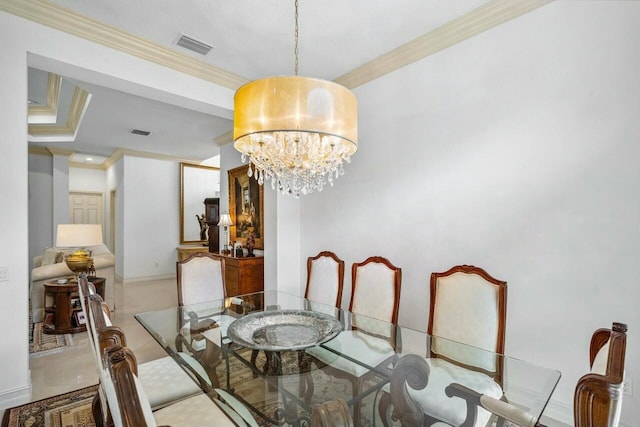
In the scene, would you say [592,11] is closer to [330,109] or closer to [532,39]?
[532,39]

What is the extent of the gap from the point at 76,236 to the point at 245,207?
7.35 ft

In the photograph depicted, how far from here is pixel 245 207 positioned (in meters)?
5.02

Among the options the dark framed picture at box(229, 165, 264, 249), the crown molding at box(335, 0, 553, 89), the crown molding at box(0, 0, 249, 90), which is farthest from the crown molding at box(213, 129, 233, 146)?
the crown molding at box(335, 0, 553, 89)

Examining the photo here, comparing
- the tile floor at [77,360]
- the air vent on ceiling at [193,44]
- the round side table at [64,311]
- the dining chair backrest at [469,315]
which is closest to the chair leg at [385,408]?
the dining chair backrest at [469,315]

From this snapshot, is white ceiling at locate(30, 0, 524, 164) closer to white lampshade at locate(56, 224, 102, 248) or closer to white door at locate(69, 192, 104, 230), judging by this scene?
white lampshade at locate(56, 224, 102, 248)

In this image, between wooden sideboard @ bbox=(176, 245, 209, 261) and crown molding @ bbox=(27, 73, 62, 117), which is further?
wooden sideboard @ bbox=(176, 245, 209, 261)

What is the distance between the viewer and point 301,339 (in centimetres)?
171

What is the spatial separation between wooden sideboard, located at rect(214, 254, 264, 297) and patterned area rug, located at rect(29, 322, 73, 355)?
1.79 meters

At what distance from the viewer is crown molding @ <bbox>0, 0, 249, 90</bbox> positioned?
2.27 meters

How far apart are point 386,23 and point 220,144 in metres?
3.95

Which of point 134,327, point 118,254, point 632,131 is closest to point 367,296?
point 632,131

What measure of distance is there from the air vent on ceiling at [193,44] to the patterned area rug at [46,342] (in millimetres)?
3251

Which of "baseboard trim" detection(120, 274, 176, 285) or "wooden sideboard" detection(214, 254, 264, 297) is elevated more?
"wooden sideboard" detection(214, 254, 264, 297)

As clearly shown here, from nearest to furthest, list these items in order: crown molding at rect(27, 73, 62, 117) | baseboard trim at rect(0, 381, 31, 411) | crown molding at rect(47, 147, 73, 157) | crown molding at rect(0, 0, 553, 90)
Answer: baseboard trim at rect(0, 381, 31, 411)
crown molding at rect(0, 0, 553, 90)
crown molding at rect(27, 73, 62, 117)
crown molding at rect(47, 147, 73, 157)
